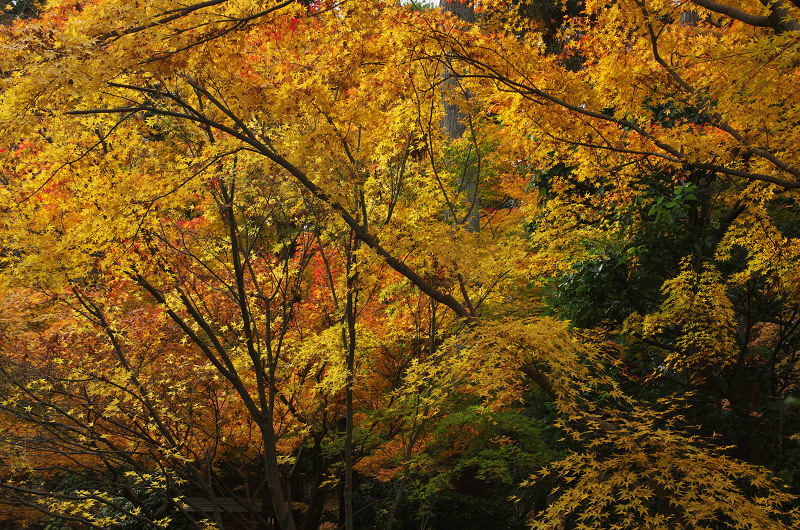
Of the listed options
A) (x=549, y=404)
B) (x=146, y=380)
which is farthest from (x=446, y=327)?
(x=146, y=380)

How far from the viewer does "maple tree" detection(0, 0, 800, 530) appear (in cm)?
422

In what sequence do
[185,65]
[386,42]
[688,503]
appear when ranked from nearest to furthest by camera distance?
[688,503] < [185,65] < [386,42]

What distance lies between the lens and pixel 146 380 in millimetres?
7320

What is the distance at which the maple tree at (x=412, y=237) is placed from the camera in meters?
4.22

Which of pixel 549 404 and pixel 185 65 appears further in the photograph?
pixel 549 404

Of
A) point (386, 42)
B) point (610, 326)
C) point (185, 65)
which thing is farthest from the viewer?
point (610, 326)

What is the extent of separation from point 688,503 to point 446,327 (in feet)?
13.7

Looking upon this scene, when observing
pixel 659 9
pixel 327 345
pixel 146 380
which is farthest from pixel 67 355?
pixel 659 9

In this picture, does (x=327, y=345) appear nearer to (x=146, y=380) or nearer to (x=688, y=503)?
(x=146, y=380)

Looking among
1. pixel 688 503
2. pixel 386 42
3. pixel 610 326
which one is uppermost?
pixel 386 42

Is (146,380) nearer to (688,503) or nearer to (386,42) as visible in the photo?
(386,42)

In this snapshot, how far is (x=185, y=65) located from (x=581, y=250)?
5309mm

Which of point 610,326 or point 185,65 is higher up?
point 185,65

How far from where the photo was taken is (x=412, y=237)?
18.7ft
